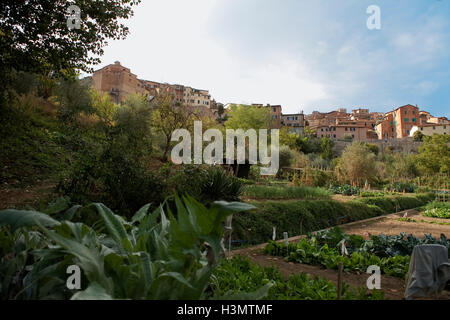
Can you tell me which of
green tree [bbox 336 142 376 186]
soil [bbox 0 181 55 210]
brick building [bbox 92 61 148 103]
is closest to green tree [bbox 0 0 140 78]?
soil [bbox 0 181 55 210]

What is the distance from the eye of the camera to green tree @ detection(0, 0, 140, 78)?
5.50 meters

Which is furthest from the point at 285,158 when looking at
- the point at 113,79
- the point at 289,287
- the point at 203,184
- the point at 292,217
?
the point at 113,79

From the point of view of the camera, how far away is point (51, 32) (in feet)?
19.5

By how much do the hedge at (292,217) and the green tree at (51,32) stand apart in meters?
5.48

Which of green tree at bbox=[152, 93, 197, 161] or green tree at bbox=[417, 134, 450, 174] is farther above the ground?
green tree at bbox=[152, 93, 197, 161]

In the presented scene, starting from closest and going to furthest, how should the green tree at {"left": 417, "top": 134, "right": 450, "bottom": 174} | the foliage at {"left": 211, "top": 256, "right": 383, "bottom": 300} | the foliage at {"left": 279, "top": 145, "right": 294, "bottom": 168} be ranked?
the foliage at {"left": 211, "top": 256, "right": 383, "bottom": 300}
the foliage at {"left": 279, "top": 145, "right": 294, "bottom": 168}
the green tree at {"left": 417, "top": 134, "right": 450, "bottom": 174}

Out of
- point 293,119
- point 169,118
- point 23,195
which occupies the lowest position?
point 23,195

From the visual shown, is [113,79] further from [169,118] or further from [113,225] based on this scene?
[113,225]

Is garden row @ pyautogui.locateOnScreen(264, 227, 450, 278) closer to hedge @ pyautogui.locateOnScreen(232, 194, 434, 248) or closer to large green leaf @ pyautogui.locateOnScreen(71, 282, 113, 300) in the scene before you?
hedge @ pyautogui.locateOnScreen(232, 194, 434, 248)

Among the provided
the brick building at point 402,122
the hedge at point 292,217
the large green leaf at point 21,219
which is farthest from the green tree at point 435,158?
the brick building at point 402,122

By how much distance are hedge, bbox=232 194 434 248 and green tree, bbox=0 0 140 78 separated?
18.0 feet

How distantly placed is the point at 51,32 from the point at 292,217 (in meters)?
7.18

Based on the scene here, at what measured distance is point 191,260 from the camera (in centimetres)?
92
